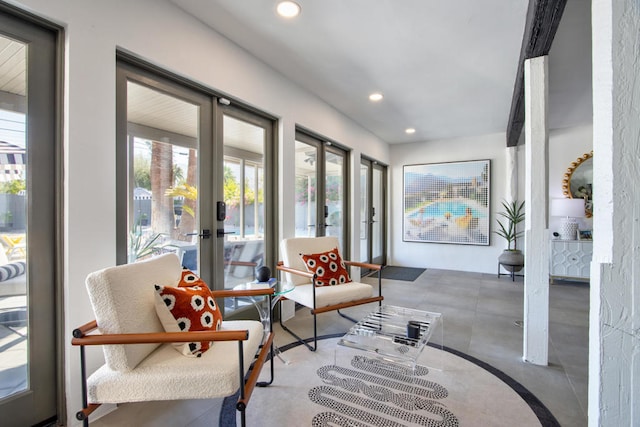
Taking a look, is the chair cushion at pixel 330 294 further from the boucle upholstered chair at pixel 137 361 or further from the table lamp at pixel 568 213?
the table lamp at pixel 568 213

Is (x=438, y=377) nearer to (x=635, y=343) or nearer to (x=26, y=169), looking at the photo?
(x=635, y=343)

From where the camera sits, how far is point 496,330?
2.96 metres

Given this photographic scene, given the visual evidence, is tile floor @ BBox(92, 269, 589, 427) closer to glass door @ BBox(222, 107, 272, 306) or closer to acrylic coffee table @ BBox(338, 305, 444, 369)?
acrylic coffee table @ BBox(338, 305, 444, 369)

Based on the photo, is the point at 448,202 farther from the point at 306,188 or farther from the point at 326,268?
the point at 326,268

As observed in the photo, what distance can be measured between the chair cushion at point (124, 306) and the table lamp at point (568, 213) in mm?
5584

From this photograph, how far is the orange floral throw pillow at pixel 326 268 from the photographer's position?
2.89 m

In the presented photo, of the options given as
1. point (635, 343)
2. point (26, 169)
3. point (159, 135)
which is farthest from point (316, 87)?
point (635, 343)

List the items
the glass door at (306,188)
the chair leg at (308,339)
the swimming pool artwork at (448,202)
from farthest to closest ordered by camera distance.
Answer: the swimming pool artwork at (448,202) → the glass door at (306,188) → the chair leg at (308,339)

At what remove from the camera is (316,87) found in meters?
3.54

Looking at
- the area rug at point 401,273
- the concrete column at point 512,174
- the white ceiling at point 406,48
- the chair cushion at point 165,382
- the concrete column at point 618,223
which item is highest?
the white ceiling at point 406,48

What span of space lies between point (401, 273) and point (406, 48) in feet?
13.0

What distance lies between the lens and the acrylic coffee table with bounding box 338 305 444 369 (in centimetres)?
204

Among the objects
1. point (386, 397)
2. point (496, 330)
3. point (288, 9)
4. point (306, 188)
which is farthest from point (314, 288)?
point (288, 9)

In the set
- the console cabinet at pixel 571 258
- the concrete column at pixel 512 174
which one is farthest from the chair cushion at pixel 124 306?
the concrete column at pixel 512 174
